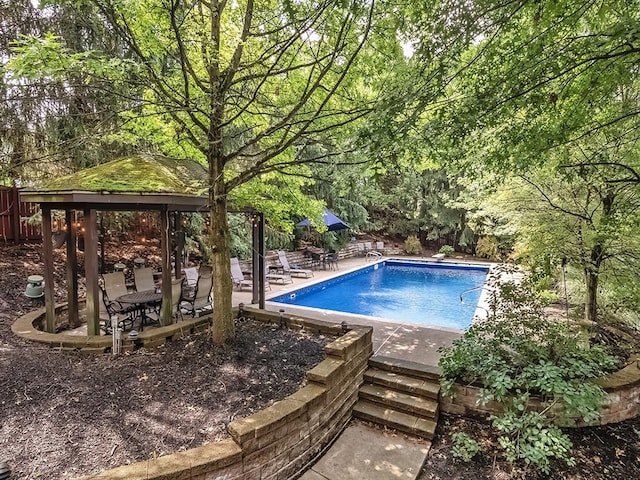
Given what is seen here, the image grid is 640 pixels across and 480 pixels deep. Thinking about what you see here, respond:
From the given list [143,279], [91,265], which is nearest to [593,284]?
[91,265]

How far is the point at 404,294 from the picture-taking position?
1307cm

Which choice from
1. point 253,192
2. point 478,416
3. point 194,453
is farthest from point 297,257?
point 194,453

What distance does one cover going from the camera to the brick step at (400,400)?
398 centimetres

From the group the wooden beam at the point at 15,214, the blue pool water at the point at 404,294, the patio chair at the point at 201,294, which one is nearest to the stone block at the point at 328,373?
the patio chair at the point at 201,294

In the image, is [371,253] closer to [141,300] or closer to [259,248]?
[259,248]

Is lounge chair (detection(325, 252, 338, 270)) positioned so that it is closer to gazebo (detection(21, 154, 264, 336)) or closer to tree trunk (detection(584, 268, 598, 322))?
gazebo (detection(21, 154, 264, 336))

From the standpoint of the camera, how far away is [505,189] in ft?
22.1

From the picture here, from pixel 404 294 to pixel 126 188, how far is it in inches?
417

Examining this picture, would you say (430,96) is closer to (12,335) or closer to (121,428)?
(121,428)

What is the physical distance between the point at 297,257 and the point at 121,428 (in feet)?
40.8

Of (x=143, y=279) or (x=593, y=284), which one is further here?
(x=143, y=279)

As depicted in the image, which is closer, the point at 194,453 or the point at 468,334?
the point at 194,453

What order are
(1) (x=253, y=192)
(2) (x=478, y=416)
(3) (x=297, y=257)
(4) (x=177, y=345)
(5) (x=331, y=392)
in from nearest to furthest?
(5) (x=331, y=392), (2) (x=478, y=416), (4) (x=177, y=345), (1) (x=253, y=192), (3) (x=297, y=257)

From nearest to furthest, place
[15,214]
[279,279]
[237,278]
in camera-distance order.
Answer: [15,214] < [237,278] < [279,279]
